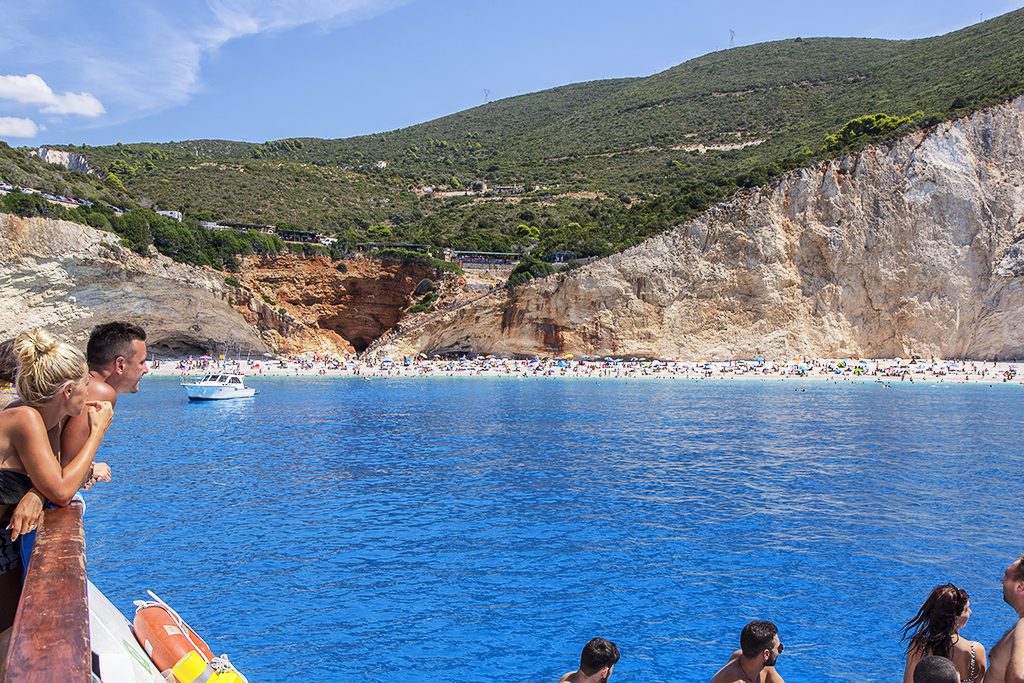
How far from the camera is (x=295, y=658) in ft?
27.2

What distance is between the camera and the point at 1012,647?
381 cm

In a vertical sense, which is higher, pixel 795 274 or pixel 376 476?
pixel 795 274

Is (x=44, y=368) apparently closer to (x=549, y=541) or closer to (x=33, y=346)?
(x=33, y=346)

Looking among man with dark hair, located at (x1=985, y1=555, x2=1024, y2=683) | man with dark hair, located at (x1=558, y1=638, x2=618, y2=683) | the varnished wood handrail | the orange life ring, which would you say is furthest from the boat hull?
man with dark hair, located at (x1=985, y1=555, x2=1024, y2=683)

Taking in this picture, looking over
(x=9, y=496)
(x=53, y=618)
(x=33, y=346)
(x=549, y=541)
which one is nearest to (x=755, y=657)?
(x=53, y=618)

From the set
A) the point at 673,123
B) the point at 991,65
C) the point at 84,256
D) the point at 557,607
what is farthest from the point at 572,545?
the point at 673,123

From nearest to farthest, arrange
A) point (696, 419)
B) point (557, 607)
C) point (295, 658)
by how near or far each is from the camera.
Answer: point (295, 658) → point (557, 607) → point (696, 419)

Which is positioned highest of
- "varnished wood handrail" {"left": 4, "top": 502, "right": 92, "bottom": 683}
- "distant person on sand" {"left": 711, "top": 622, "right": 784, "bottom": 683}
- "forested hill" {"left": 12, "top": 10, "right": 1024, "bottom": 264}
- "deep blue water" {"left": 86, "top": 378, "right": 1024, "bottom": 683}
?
"forested hill" {"left": 12, "top": 10, "right": 1024, "bottom": 264}

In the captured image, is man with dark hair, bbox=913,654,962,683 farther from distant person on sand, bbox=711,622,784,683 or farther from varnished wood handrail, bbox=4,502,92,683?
varnished wood handrail, bbox=4,502,92,683

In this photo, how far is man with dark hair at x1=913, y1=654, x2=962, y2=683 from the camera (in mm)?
3420

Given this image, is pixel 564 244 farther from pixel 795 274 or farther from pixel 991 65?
pixel 991 65

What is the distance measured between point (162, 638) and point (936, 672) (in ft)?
14.7

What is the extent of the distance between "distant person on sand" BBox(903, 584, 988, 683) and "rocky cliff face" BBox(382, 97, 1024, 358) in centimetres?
4883

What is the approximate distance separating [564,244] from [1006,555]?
48.2m
